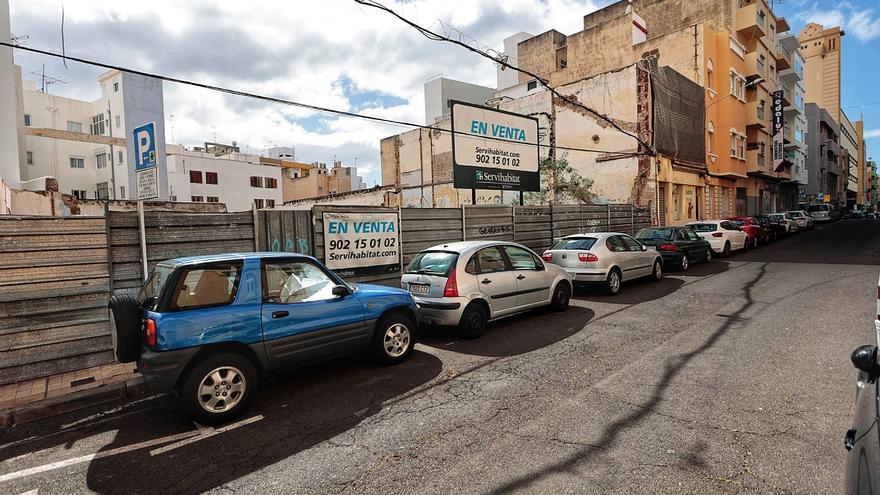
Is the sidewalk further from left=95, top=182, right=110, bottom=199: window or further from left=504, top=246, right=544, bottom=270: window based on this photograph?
left=95, top=182, right=110, bottom=199: window

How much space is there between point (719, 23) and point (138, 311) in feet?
115

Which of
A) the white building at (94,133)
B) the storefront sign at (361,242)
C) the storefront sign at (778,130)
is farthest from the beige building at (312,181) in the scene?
the storefront sign at (361,242)

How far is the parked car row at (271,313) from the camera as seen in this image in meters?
4.25

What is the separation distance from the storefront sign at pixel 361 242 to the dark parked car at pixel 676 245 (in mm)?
9023

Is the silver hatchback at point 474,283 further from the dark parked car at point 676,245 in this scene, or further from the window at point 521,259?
the dark parked car at point 676,245

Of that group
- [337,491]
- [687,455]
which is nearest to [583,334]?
[687,455]

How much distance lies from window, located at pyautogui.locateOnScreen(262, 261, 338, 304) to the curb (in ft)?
6.34

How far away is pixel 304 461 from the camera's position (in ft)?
11.9

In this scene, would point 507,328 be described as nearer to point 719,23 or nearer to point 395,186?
point 395,186

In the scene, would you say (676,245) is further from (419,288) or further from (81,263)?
(81,263)

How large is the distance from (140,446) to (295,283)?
6.84ft

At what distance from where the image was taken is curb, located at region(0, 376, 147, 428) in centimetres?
467

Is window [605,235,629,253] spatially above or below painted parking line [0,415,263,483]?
above

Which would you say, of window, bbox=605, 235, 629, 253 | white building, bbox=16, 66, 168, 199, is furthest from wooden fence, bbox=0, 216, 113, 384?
white building, bbox=16, 66, 168, 199
